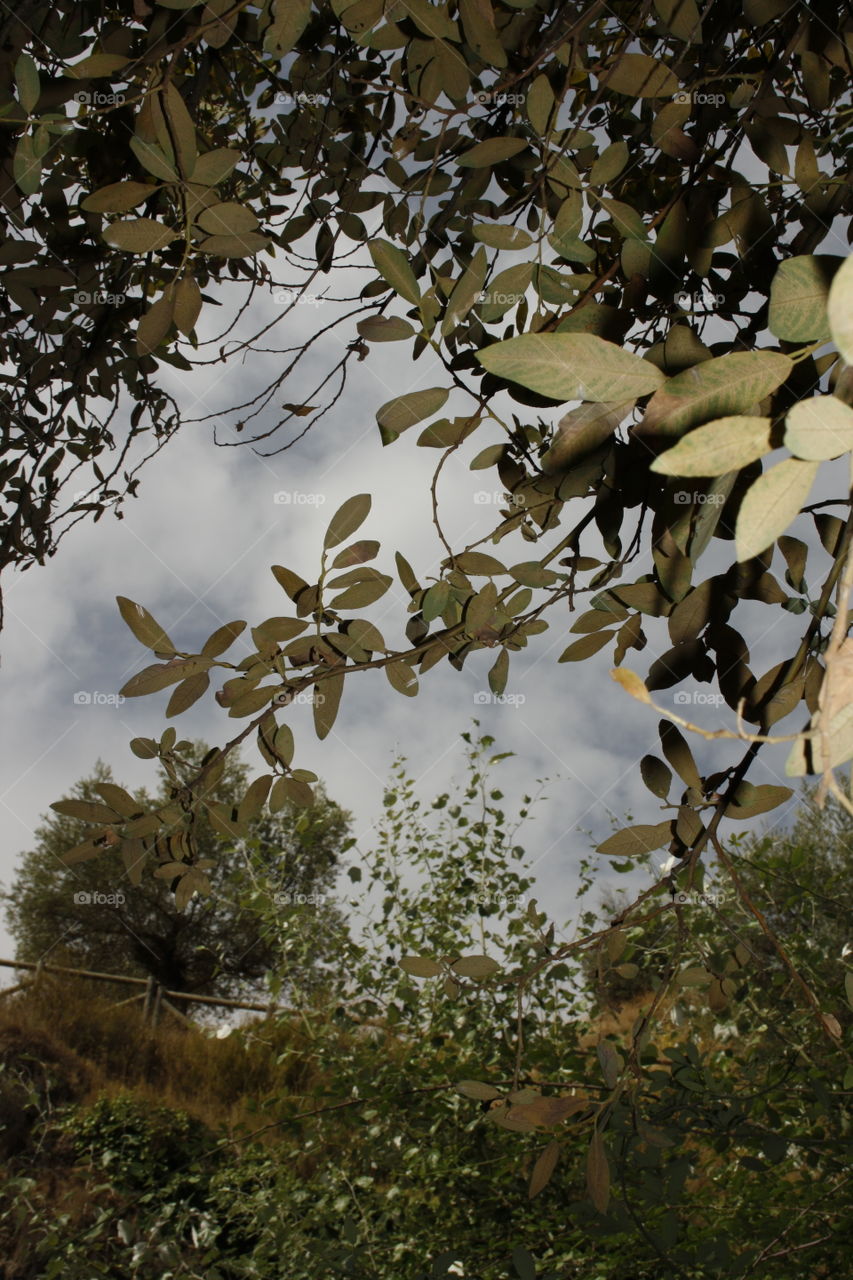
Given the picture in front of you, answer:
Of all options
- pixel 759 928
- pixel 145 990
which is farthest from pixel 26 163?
pixel 145 990

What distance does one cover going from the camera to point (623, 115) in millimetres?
1096

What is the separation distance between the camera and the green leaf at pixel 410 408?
2.04ft

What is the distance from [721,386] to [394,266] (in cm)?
37

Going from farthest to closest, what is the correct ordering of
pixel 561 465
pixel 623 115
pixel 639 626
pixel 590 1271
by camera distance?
pixel 590 1271 → pixel 623 115 → pixel 639 626 → pixel 561 465

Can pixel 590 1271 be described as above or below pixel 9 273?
below

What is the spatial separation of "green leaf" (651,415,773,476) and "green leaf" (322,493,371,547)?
0.51 metres

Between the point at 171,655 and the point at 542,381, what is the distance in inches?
22.1

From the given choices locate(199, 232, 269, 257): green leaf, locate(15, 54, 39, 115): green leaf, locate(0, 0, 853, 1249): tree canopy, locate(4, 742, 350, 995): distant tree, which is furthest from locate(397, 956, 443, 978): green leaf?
locate(4, 742, 350, 995): distant tree

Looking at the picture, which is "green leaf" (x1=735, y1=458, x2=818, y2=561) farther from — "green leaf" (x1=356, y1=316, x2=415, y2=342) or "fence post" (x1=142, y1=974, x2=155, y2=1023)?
"fence post" (x1=142, y1=974, x2=155, y2=1023)

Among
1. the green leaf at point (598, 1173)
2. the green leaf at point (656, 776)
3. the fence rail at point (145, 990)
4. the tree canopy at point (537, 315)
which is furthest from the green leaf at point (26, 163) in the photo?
the fence rail at point (145, 990)

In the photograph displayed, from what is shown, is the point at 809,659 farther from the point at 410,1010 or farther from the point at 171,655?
the point at 410,1010

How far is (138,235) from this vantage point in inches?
23.5

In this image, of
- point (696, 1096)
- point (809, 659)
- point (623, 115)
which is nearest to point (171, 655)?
point (809, 659)

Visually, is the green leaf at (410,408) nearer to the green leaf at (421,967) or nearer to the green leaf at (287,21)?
the green leaf at (287,21)
